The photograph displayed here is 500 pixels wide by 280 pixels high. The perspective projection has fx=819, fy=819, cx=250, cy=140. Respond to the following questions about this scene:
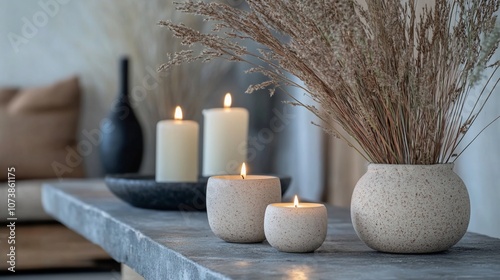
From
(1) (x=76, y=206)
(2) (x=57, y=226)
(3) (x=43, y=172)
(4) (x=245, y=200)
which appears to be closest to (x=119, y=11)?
(3) (x=43, y=172)

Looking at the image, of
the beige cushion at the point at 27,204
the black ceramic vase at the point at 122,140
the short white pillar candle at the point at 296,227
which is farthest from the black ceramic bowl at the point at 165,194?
the black ceramic vase at the point at 122,140

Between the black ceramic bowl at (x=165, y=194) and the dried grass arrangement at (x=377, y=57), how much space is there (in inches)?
24.1

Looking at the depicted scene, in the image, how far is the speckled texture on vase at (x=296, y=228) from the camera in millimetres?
1079

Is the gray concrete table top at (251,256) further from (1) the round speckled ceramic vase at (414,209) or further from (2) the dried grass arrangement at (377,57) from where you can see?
(2) the dried grass arrangement at (377,57)

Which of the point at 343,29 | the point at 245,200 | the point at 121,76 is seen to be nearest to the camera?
the point at 343,29

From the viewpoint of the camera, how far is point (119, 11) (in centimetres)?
414

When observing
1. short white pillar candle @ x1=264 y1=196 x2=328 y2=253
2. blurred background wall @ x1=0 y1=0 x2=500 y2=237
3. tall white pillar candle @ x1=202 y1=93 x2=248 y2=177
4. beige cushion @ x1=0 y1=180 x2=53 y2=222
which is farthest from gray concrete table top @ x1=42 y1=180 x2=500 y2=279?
blurred background wall @ x1=0 y1=0 x2=500 y2=237

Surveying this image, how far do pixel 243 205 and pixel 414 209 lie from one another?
9.9 inches

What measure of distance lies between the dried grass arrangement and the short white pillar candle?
12 cm

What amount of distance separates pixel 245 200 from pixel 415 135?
0.86ft

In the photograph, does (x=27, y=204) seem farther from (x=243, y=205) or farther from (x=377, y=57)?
(x=377, y=57)

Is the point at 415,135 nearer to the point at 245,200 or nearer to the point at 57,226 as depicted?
the point at 245,200

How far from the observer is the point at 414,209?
1083mm

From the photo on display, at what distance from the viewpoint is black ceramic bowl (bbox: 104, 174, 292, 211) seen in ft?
5.58
